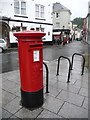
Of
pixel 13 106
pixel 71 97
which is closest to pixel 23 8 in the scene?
pixel 71 97

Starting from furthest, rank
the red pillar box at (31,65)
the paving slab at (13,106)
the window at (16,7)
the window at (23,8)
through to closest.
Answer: the window at (23,8) → the window at (16,7) → the paving slab at (13,106) → the red pillar box at (31,65)

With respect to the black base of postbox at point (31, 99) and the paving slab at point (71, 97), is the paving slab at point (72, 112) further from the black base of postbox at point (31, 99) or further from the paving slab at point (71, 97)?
the black base of postbox at point (31, 99)

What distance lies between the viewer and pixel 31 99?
286 centimetres

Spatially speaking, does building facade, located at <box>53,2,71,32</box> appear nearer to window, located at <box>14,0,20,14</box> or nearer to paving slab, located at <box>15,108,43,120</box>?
window, located at <box>14,0,20,14</box>

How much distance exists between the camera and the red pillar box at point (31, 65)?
259cm

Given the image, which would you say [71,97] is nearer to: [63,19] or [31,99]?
[31,99]

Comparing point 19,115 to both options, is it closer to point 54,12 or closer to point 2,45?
point 2,45

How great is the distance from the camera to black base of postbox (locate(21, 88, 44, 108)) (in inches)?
112

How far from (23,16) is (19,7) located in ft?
4.69

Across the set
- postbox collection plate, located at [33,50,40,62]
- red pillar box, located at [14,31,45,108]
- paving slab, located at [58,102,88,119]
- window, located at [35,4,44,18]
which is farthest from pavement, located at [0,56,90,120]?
window, located at [35,4,44,18]

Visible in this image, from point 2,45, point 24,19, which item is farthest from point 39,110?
point 24,19

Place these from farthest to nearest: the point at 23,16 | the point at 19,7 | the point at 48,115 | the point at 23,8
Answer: the point at 23,8
the point at 23,16
the point at 19,7
the point at 48,115

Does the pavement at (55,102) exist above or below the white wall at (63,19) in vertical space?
below

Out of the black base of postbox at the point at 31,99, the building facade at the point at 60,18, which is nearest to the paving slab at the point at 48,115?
the black base of postbox at the point at 31,99
